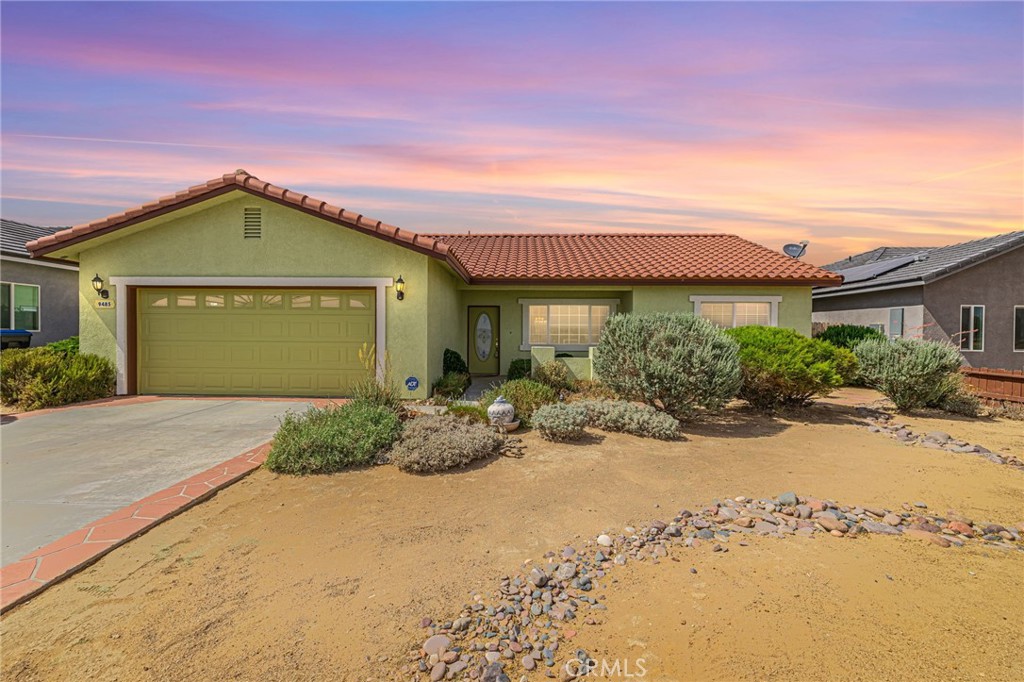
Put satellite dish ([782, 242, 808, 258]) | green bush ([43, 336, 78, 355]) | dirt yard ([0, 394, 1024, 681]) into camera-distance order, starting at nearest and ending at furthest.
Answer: dirt yard ([0, 394, 1024, 681]) < green bush ([43, 336, 78, 355]) < satellite dish ([782, 242, 808, 258])

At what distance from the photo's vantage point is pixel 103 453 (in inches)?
243

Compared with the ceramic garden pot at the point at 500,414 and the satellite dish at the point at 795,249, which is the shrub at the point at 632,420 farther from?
the satellite dish at the point at 795,249

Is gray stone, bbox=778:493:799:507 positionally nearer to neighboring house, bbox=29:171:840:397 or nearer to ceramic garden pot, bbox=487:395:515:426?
ceramic garden pot, bbox=487:395:515:426

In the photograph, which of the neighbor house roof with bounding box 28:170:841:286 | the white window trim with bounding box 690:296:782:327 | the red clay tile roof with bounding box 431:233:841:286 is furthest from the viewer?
the white window trim with bounding box 690:296:782:327

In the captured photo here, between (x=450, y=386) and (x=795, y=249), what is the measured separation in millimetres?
13421

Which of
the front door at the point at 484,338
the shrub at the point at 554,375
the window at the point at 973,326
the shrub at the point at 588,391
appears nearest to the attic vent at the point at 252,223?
the front door at the point at 484,338

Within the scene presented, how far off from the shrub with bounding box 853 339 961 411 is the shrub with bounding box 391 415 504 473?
27.7ft

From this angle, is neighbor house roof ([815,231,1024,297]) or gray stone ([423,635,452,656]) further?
neighbor house roof ([815,231,1024,297])

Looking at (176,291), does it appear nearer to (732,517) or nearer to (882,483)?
(732,517)

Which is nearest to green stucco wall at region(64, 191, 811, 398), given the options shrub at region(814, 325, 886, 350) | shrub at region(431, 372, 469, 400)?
shrub at region(431, 372, 469, 400)

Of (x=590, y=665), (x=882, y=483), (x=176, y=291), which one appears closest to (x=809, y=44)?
(x=882, y=483)

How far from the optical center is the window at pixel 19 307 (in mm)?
13336

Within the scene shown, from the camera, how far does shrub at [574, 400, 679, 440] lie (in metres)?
7.37

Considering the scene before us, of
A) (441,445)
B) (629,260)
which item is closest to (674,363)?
(441,445)
